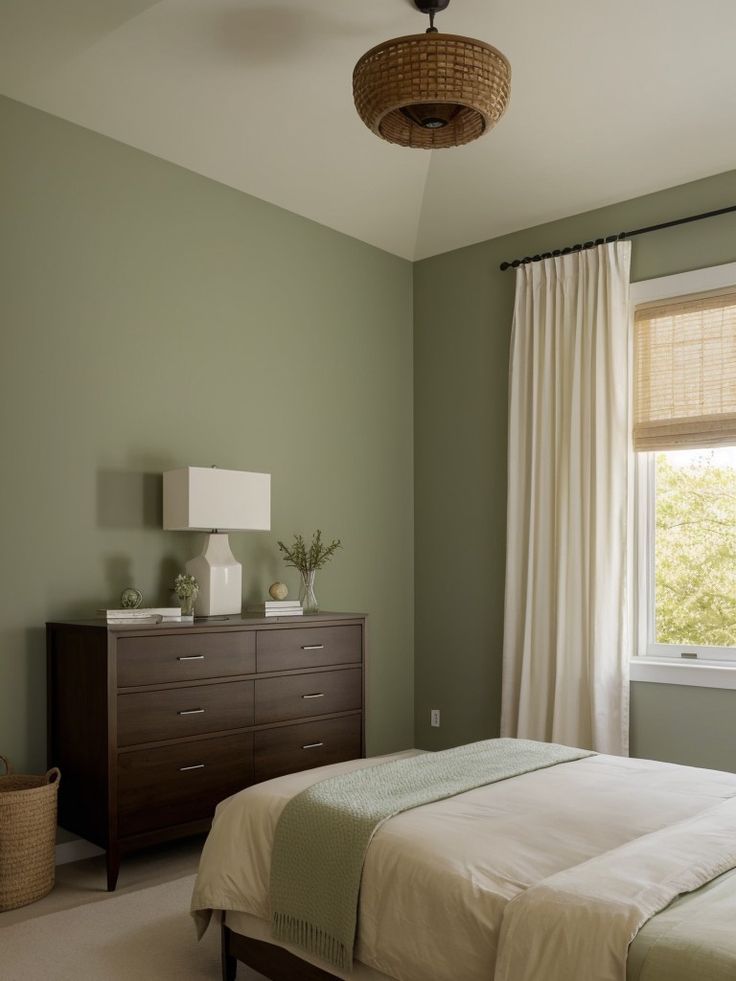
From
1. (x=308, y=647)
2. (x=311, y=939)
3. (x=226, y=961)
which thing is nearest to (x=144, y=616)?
(x=308, y=647)

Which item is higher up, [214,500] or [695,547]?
[214,500]

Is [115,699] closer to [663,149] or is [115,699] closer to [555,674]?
[555,674]

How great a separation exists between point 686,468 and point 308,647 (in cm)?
202

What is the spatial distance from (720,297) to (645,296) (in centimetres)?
36

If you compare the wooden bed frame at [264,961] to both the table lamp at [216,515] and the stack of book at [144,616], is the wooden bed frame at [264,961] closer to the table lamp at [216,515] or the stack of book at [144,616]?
the stack of book at [144,616]

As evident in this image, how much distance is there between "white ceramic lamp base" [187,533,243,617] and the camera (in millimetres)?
3867

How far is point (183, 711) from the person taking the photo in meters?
3.50

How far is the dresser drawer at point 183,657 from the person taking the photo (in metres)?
3.34

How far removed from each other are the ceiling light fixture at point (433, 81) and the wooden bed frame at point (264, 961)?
255cm

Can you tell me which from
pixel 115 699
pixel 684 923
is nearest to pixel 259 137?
pixel 115 699

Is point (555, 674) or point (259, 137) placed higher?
point (259, 137)

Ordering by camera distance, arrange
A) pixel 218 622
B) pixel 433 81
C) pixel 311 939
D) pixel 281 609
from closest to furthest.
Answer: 1. pixel 311 939
2. pixel 433 81
3. pixel 218 622
4. pixel 281 609

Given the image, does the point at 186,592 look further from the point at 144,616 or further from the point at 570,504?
the point at 570,504

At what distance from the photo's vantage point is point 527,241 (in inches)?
194
